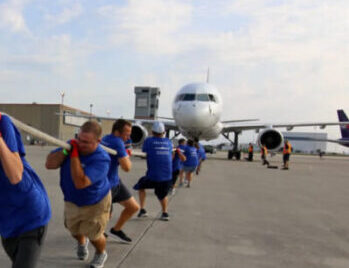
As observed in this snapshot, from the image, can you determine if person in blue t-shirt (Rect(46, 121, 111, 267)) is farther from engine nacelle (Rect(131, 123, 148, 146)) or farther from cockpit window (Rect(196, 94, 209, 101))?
engine nacelle (Rect(131, 123, 148, 146))

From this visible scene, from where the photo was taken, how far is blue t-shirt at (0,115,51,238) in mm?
2139

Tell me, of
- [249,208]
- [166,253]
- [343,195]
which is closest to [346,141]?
[343,195]

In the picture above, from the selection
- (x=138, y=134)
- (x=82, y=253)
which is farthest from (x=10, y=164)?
(x=138, y=134)

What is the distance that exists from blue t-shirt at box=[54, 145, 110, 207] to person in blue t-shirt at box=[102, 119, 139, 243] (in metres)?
0.59

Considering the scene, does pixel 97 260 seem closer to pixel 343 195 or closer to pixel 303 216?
pixel 303 216

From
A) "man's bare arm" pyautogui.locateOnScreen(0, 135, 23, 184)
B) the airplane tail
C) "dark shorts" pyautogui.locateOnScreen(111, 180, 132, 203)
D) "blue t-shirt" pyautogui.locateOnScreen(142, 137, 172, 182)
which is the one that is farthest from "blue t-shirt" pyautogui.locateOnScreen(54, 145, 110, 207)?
the airplane tail

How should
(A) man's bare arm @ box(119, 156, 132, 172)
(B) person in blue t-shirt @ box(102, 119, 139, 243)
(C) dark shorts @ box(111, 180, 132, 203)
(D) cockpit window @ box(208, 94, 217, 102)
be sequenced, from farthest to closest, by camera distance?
(D) cockpit window @ box(208, 94, 217, 102) → (C) dark shorts @ box(111, 180, 132, 203) → (B) person in blue t-shirt @ box(102, 119, 139, 243) → (A) man's bare arm @ box(119, 156, 132, 172)

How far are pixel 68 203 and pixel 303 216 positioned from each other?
14.9 ft

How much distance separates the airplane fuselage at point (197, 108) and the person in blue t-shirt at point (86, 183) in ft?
48.8

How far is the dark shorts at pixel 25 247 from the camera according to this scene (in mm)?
2199

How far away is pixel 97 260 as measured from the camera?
3.45 meters

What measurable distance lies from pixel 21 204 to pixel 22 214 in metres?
0.06

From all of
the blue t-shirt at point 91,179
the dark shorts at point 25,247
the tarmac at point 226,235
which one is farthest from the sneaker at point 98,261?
the dark shorts at point 25,247

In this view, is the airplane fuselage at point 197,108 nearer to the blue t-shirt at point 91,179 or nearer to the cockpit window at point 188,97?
the cockpit window at point 188,97
